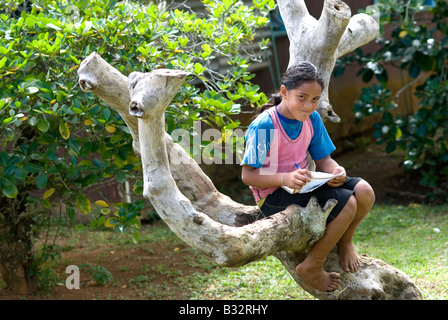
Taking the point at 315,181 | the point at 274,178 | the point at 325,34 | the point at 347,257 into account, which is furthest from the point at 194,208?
the point at 325,34

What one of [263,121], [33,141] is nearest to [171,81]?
[263,121]

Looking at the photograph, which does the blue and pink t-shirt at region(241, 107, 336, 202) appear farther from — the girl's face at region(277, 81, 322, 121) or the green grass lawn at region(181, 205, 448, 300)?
the green grass lawn at region(181, 205, 448, 300)

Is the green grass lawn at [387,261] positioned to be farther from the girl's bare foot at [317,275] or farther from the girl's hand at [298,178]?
the girl's hand at [298,178]

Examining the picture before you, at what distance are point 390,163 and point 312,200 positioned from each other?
18.0 feet

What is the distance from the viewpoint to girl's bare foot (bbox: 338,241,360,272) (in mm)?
3203

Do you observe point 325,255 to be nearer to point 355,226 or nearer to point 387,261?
point 355,226

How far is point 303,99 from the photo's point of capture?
2928 mm

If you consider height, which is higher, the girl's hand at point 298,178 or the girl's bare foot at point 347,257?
the girl's hand at point 298,178

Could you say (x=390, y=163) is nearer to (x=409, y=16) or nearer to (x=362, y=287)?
(x=409, y=16)

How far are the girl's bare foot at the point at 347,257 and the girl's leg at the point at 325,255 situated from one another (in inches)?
4.5

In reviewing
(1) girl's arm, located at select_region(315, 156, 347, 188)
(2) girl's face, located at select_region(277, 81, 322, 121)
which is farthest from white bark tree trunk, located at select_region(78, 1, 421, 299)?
(2) girl's face, located at select_region(277, 81, 322, 121)

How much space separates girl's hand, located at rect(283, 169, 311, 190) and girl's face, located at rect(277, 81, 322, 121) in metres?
0.32

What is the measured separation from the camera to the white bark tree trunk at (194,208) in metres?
2.41

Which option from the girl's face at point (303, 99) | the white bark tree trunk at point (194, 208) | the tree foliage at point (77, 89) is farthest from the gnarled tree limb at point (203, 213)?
the tree foliage at point (77, 89)
